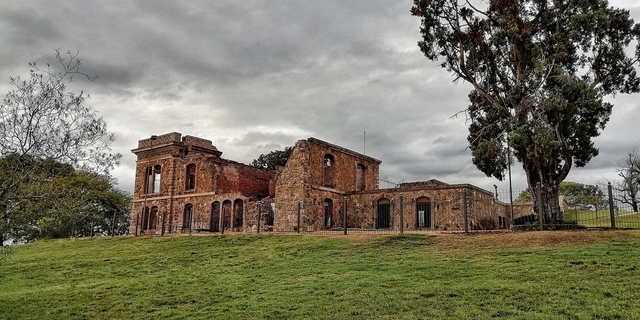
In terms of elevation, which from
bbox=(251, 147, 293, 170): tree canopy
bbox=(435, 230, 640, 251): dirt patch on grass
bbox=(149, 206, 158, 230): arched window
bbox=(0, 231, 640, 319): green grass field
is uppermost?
bbox=(251, 147, 293, 170): tree canopy

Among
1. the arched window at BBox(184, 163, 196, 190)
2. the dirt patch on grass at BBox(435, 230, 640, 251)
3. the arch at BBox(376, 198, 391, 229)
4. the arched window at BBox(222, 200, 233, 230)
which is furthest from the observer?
the arched window at BBox(184, 163, 196, 190)

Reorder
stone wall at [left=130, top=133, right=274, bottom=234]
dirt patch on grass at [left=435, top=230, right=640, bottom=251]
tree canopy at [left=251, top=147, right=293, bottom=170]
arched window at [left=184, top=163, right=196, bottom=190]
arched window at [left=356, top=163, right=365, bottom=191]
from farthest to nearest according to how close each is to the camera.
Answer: tree canopy at [left=251, top=147, right=293, bottom=170]
arched window at [left=184, top=163, right=196, bottom=190]
arched window at [left=356, top=163, right=365, bottom=191]
stone wall at [left=130, top=133, right=274, bottom=234]
dirt patch on grass at [left=435, top=230, right=640, bottom=251]

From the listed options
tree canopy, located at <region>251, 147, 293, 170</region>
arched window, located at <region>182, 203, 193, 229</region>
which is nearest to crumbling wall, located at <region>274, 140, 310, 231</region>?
arched window, located at <region>182, 203, 193, 229</region>

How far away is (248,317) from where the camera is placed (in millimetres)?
10289

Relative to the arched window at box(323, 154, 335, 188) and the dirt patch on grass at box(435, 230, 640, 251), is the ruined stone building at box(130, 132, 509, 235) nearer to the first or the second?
the arched window at box(323, 154, 335, 188)

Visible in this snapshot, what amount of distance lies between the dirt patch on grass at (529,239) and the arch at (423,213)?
11.2 metres

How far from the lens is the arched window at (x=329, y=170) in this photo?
31.3m

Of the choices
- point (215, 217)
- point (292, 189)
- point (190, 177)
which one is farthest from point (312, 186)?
point (190, 177)

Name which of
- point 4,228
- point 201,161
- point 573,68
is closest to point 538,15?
point 573,68

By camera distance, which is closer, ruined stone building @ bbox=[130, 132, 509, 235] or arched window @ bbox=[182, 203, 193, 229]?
ruined stone building @ bbox=[130, 132, 509, 235]

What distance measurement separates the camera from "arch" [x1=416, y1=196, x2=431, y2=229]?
1117 inches

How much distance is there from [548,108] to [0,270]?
23168 mm

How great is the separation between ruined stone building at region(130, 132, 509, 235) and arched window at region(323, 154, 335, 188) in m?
0.07

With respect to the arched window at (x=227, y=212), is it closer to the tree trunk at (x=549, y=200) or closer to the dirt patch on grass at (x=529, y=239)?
the dirt patch on grass at (x=529, y=239)
